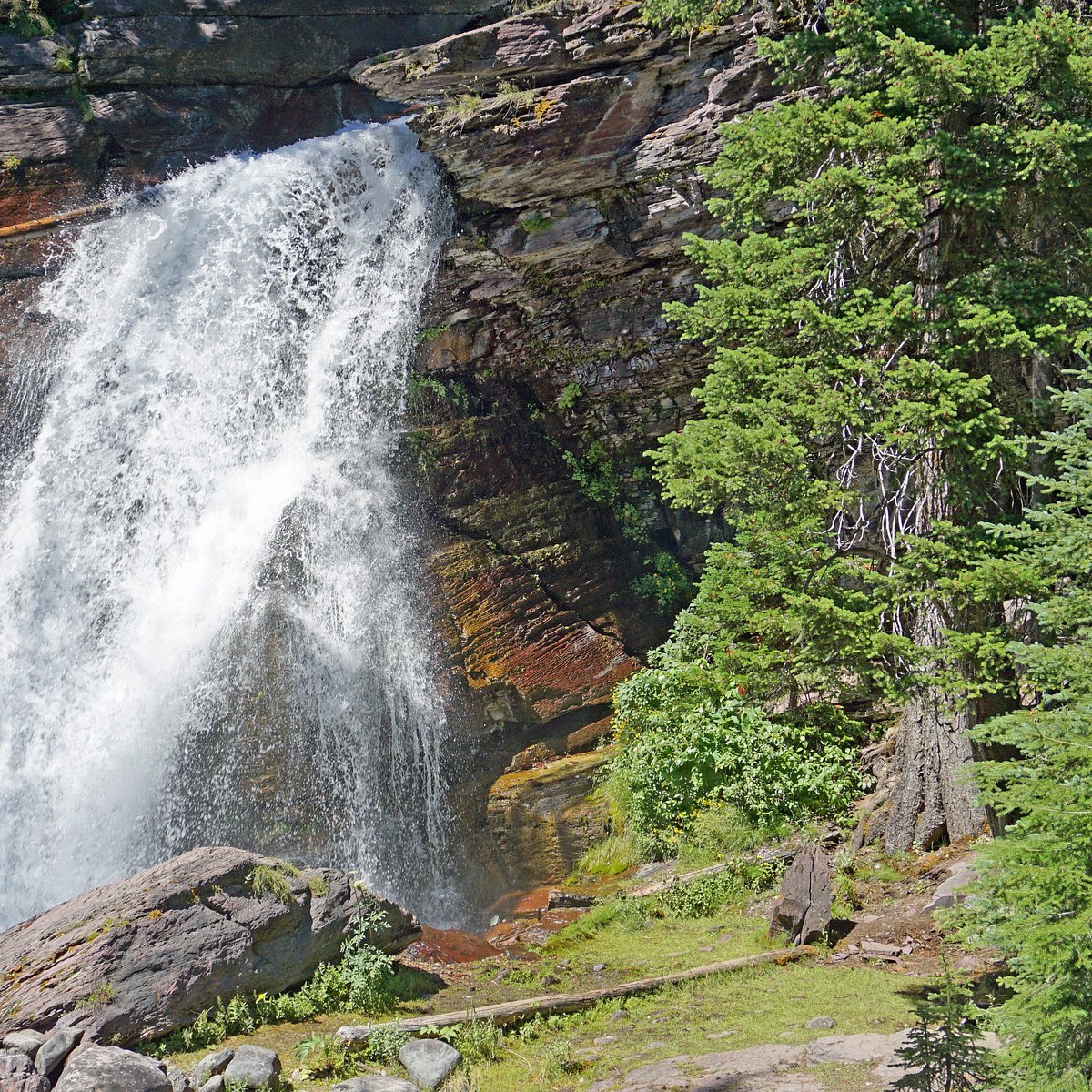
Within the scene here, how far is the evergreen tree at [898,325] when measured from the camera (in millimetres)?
6074

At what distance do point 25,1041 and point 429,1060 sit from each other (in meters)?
2.54

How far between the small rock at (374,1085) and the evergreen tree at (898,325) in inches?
139

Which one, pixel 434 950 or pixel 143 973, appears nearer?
pixel 143 973

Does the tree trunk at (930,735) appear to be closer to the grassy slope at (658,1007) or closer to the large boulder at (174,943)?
the grassy slope at (658,1007)

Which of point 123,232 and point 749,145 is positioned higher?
point 123,232

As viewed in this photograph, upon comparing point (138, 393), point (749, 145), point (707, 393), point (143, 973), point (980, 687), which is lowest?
point (143, 973)

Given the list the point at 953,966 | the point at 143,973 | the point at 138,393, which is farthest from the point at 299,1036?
the point at 138,393

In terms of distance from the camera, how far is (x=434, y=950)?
29.2ft

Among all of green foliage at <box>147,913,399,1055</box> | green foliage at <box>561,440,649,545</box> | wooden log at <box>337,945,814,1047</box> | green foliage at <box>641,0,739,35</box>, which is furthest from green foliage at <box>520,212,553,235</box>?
wooden log at <box>337,945,814,1047</box>

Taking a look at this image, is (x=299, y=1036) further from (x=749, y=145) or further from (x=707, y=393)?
(x=749, y=145)

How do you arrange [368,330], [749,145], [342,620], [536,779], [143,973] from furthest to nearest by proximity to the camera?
[368,330], [342,620], [536,779], [749,145], [143,973]

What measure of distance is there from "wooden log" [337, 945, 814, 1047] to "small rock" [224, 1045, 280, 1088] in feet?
1.63

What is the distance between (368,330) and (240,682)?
21.2 ft

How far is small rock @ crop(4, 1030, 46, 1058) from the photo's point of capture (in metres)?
5.80
